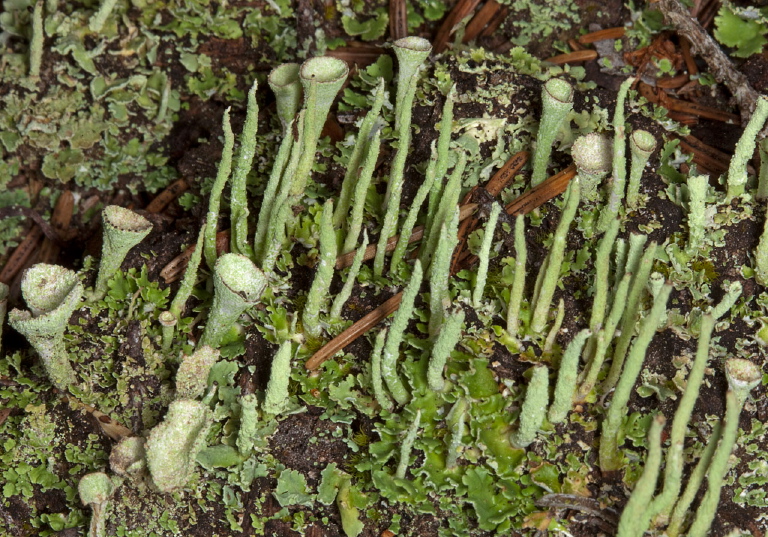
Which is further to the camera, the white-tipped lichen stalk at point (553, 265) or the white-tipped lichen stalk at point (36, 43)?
the white-tipped lichen stalk at point (36, 43)

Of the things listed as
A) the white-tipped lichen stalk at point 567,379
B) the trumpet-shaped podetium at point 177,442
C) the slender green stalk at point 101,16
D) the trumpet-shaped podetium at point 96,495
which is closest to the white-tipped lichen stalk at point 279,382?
the trumpet-shaped podetium at point 177,442

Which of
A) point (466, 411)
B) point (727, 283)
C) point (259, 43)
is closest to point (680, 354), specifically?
point (727, 283)

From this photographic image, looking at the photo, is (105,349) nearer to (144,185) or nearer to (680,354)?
(144,185)

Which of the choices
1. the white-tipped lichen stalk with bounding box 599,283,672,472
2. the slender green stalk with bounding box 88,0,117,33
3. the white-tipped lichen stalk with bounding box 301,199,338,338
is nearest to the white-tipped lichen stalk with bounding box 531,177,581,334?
the white-tipped lichen stalk with bounding box 599,283,672,472

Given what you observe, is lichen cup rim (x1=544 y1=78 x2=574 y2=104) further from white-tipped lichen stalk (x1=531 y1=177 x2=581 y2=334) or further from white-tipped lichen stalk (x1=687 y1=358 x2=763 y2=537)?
white-tipped lichen stalk (x1=687 y1=358 x2=763 y2=537)

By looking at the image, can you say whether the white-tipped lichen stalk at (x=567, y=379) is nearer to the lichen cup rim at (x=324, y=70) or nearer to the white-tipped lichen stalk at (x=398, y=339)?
the white-tipped lichen stalk at (x=398, y=339)
